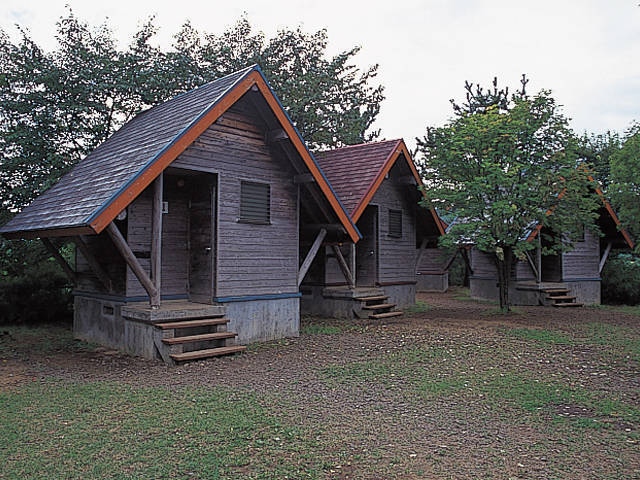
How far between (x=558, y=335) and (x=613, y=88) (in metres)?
8.05

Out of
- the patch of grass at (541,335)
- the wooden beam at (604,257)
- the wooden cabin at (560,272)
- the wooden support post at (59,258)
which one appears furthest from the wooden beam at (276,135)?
the wooden beam at (604,257)

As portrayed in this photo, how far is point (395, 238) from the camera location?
17.0m

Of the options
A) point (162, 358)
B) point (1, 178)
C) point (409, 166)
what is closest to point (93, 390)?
point (162, 358)

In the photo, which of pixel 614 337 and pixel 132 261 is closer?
pixel 132 261

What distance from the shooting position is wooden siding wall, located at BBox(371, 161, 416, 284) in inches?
648

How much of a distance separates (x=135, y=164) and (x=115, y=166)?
0.89m

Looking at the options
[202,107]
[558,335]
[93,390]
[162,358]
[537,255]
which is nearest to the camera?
[93,390]

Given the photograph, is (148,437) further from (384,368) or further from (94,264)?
(94,264)

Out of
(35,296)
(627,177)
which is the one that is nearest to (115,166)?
(35,296)

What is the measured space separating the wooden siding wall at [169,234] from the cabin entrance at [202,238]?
0.14m

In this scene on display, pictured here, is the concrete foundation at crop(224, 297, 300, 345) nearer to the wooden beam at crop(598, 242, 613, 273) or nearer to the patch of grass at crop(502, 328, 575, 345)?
the patch of grass at crop(502, 328, 575, 345)

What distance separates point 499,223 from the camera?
13680 mm

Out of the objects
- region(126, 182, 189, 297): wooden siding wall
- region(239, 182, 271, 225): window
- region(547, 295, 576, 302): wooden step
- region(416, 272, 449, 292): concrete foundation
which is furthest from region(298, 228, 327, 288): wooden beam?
region(416, 272, 449, 292): concrete foundation

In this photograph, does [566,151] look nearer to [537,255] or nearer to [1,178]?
[537,255]
